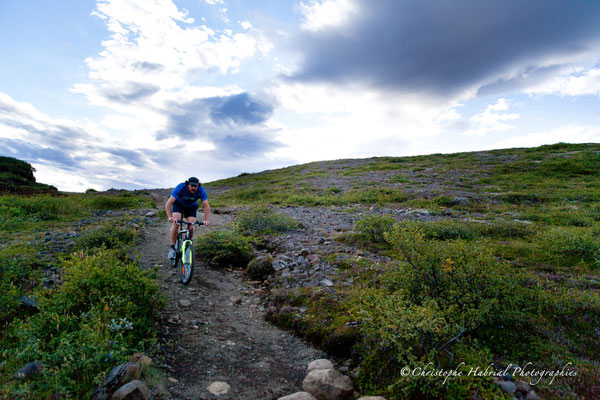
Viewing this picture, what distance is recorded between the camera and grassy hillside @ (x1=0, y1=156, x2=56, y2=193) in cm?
2562

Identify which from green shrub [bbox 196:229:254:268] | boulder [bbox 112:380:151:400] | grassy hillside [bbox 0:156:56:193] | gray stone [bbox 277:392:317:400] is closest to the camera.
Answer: boulder [bbox 112:380:151:400]

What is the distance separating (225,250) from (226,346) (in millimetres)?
4427

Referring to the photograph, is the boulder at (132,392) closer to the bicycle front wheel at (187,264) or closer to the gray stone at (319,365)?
the gray stone at (319,365)

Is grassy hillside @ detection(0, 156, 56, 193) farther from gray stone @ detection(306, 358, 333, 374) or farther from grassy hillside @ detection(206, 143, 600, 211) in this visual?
gray stone @ detection(306, 358, 333, 374)

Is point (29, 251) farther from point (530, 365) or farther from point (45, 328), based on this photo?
point (530, 365)

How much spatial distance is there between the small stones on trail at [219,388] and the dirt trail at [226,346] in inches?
2.1

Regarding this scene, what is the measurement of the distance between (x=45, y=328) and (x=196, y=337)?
7.55 ft

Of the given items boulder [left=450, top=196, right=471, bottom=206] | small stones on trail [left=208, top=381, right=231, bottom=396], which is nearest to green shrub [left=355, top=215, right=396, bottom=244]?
small stones on trail [left=208, top=381, right=231, bottom=396]

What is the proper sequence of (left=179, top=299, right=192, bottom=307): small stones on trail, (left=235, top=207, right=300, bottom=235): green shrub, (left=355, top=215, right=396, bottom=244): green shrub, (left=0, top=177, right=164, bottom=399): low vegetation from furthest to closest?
(left=235, top=207, right=300, bottom=235): green shrub, (left=355, top=215, right=396, bottom=244): green shrub, (left=179, top=299, right=192, bottom=307): small stones on trail, (left=0, top=177, right=164, bottom=399): low vegetation

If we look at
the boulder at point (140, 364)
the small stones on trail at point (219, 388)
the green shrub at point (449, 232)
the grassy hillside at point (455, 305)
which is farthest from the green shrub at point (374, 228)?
the boulder at point (140, 364)

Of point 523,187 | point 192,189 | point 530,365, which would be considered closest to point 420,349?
point 530,365

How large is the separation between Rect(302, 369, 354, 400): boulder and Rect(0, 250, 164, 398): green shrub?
2.50m

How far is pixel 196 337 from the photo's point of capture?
573 cm

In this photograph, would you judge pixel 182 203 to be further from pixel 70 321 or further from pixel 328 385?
pixel 328 385
